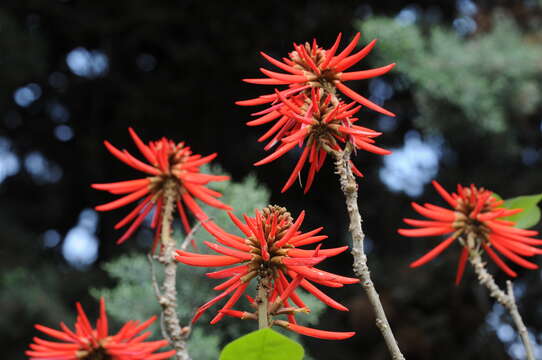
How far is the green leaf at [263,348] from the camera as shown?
16.8 inches

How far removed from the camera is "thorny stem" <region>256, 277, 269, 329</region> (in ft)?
1.51

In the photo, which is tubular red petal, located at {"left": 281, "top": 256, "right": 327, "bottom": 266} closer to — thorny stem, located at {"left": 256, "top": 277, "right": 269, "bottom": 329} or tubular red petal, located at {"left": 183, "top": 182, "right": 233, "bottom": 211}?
thorny stem, located at {"left": 256, "top": 277, "right": 269, "bottom": 329}

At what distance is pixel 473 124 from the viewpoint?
8.86 feet

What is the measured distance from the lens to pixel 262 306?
0.47 m

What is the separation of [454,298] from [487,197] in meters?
2.73

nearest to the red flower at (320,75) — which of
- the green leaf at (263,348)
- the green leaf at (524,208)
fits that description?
the green leaf at (263,348)

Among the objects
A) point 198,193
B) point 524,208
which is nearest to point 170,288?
point 198,193

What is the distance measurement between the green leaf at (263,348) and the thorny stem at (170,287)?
85 millimetres

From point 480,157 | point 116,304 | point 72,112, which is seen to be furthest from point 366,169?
point 116,304

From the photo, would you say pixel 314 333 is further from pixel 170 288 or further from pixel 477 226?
pixel 477 226

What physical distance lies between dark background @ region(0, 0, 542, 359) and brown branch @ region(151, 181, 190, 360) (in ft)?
6.95

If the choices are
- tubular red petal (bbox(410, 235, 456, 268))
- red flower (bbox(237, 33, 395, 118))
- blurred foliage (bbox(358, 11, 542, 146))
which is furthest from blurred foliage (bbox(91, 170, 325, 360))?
blurred foliage (bbox(358, 11, 542, 146))

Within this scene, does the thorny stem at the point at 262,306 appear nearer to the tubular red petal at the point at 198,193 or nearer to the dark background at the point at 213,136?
the tubular red petal at the point at 198,193

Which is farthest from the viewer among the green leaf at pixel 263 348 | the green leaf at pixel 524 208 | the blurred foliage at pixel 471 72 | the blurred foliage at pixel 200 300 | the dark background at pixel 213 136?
the dark background at pixel 213 136
